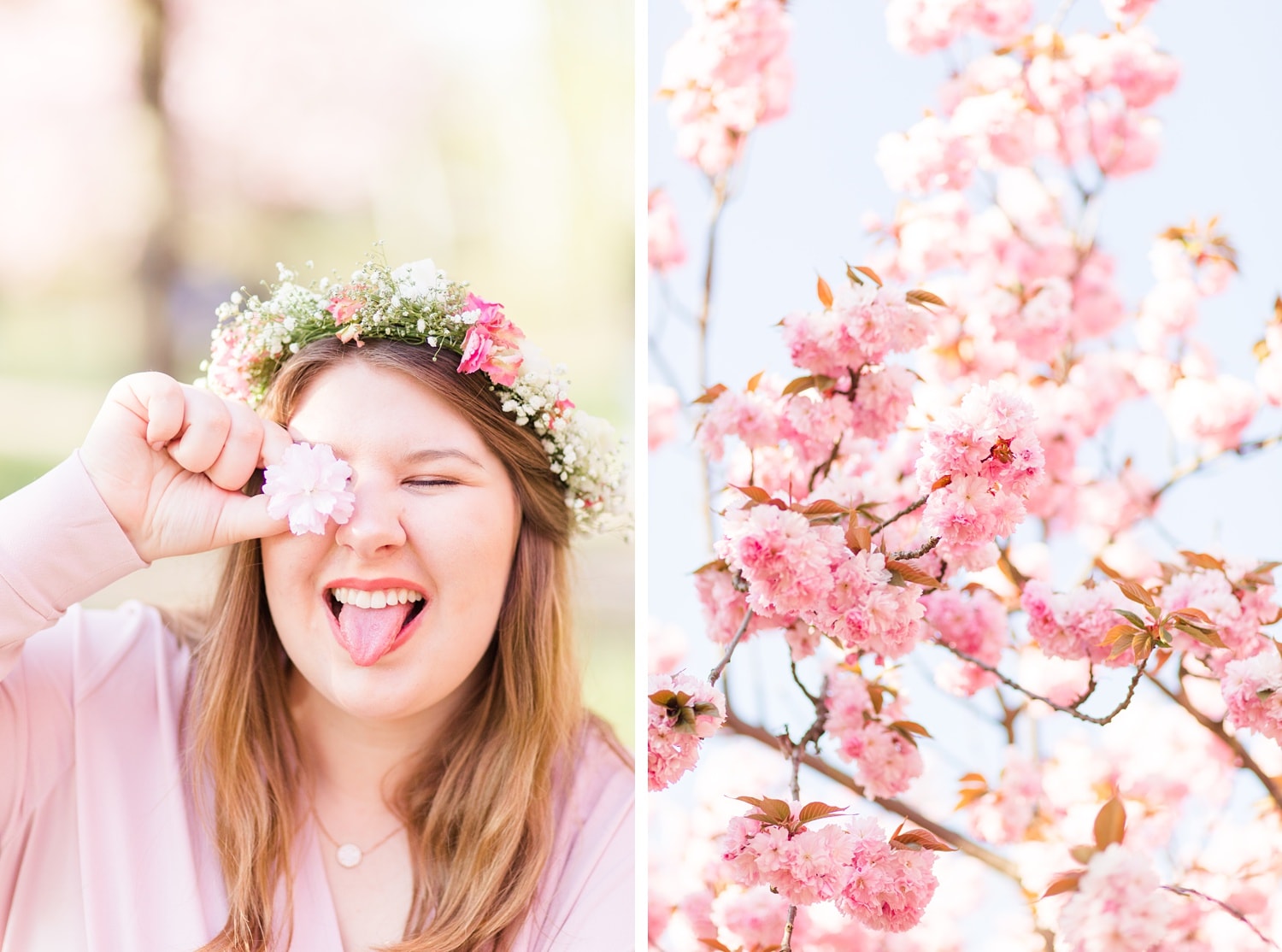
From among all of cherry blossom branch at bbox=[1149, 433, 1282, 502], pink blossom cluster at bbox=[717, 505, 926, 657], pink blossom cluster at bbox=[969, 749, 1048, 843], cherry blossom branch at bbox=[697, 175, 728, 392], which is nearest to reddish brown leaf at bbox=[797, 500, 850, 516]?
pink blossom cluster at bbox=[717, 505, 926, 657]

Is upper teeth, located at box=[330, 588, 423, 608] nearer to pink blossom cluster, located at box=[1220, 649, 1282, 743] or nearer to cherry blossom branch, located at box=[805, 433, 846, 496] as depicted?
cherry blossom branch, located at box=[805, 433, 846, 496]

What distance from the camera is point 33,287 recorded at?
4.82 feet

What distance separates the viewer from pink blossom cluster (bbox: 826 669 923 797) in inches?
47.3

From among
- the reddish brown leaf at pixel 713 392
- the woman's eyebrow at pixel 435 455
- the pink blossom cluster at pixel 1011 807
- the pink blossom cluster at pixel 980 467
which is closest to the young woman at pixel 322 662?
the woman's eyebrow at pixel 435 455

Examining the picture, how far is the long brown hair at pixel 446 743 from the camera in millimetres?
1034

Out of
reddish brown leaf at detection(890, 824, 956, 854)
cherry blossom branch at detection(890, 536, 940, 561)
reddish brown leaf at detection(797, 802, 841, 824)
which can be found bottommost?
reddish brown leaf at detection(890, 824, 956, 854)

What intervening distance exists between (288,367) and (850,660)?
781mm

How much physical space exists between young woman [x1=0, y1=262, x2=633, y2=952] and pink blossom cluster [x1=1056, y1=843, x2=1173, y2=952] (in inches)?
19.0

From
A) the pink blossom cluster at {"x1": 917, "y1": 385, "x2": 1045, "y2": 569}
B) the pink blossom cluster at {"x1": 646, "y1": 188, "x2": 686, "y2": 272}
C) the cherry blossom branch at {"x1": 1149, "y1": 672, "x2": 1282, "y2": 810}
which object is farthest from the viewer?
the pink blossom cluster at {"x1": 646, "y1": 188, "x2": 686, "y2": 272}

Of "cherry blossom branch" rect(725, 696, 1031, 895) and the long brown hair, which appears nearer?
the long brown hair

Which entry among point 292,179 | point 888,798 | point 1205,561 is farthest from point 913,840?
point 292,179

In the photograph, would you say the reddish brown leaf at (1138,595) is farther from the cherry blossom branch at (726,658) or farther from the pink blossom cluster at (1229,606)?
the cherry blossom branch at (726,658)

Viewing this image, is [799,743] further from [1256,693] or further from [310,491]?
[310,491]

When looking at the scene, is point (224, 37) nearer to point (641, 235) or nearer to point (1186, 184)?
point (641, 235)
